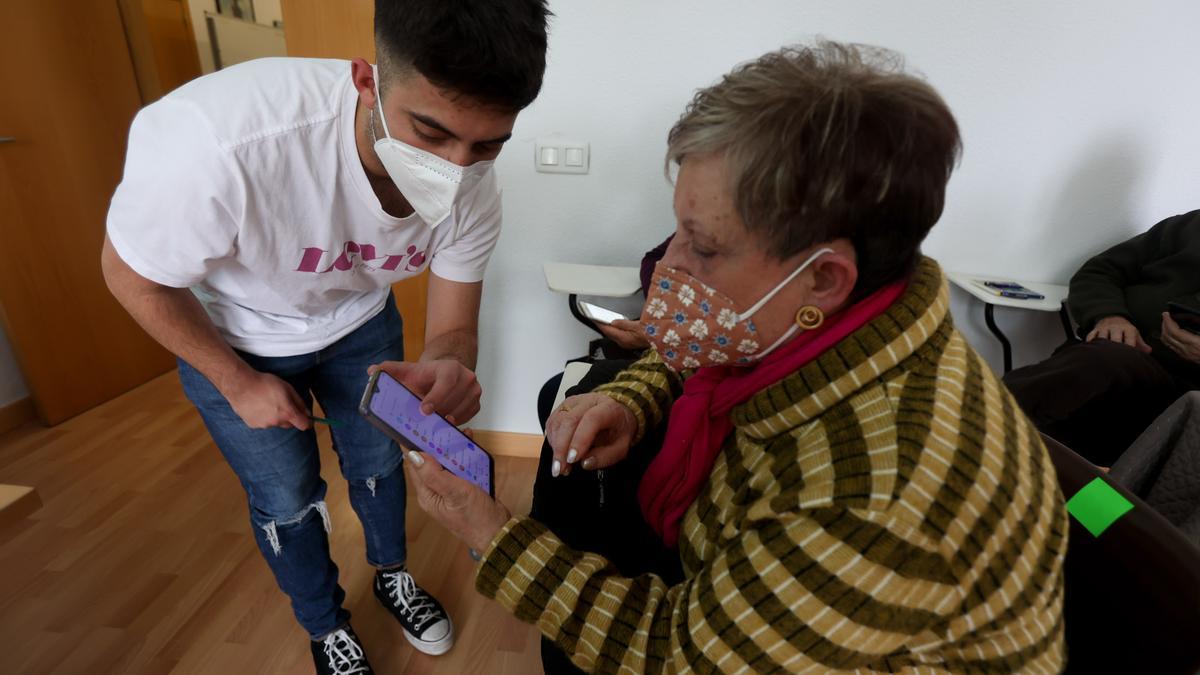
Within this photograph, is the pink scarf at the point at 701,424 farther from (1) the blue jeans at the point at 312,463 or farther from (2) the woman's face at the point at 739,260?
(1) the blue jeans at the point at 312,463

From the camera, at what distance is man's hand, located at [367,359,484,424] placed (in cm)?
96

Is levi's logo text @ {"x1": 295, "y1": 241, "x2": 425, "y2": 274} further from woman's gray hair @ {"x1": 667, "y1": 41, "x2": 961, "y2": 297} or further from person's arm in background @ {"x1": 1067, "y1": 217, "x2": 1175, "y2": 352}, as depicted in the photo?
person's arm in background @ {"x1": 1067, "y1": 217, "x2": 1175, "y2": 352}

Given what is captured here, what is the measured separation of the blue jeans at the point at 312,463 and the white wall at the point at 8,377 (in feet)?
5.91

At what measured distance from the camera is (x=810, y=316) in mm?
611

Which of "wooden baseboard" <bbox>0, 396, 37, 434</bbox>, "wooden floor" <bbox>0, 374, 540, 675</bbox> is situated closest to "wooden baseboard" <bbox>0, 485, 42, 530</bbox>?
"wooden floor" <bbox>0, 374, 540, 675</bbox>

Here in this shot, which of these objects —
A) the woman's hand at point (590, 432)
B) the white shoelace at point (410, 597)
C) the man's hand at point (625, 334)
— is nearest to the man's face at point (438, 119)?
the woman's hand at point (590, 432)

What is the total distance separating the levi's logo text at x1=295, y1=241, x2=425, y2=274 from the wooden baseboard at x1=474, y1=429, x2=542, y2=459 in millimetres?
1189

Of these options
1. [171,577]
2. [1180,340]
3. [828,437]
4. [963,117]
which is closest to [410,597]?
[171,577]

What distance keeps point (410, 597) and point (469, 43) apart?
126 centimetres

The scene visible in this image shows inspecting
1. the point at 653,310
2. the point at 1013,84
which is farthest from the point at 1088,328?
the point at 653,310

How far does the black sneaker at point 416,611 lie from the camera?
1340 millimetres

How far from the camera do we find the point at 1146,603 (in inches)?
22.8

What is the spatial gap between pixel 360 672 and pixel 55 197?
2.13 meters

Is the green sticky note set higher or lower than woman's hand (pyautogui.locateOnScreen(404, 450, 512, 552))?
higher
